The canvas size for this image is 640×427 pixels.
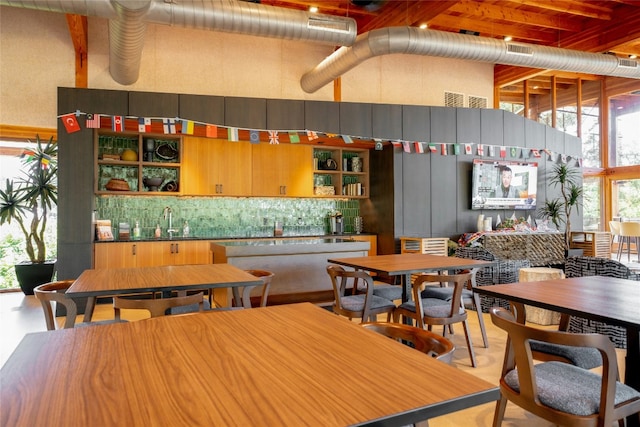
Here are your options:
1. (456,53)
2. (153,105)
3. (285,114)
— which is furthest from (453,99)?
(153,105)

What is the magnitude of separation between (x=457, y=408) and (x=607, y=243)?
33.1 feet

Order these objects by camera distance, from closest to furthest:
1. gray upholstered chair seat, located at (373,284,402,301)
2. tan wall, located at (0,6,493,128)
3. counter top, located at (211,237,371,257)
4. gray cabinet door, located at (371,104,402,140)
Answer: gray upholstered chair seat, located at (373,284,402,301)
counter top, located at (211,237,371,257)
tan wall, located at (0,6,493,128)
gray cabinet door, located at (371,104,402,140)

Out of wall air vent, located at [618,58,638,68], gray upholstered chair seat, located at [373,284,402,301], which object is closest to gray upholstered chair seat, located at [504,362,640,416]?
gray upholstered chair seat, located at [373,284,402,301]

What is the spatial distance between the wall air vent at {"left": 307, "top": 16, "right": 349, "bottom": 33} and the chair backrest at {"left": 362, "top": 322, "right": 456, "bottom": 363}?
4376 millimetres

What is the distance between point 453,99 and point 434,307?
6987 millimetres

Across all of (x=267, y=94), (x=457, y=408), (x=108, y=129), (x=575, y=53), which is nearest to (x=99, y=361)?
(x=457, y=408)

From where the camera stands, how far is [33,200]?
6.41 meters

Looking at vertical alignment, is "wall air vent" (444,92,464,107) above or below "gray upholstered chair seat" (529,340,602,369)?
above

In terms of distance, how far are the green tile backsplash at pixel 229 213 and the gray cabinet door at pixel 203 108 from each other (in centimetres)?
149

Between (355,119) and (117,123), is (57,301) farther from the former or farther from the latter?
(355,119)

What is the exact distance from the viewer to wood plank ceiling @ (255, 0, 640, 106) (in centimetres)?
659

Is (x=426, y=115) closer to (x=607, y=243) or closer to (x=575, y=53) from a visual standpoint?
(x=575, y=53)

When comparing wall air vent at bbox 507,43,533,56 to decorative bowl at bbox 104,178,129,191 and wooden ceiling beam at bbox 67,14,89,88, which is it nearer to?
decorative bowl at bbox 104,178,129,191

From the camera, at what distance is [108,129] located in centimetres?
600
